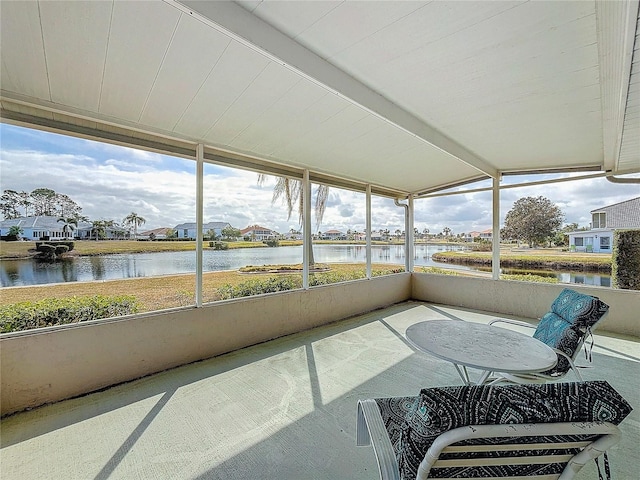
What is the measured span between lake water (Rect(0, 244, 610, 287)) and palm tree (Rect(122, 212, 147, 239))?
0.27m

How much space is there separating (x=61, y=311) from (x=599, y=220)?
7.36 metres

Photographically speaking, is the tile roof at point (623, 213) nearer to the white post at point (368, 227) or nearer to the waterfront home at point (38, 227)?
the white post at point (368, 227)

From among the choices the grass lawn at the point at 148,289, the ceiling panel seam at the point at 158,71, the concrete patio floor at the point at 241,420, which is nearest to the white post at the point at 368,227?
the concrete patio floor at the point at 241,420

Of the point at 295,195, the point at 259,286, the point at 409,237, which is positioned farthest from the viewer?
the point at 409,237

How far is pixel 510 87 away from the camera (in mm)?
2627

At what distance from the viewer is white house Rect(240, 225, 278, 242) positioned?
4.17 meters

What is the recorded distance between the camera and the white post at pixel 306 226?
4.70 meters

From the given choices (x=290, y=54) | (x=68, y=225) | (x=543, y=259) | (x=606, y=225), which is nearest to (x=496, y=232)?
(x=543, y=259)

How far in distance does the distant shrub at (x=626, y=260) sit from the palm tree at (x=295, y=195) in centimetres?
477

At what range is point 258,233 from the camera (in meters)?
4.30

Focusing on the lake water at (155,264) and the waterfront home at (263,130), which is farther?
the lake water at (155,264)

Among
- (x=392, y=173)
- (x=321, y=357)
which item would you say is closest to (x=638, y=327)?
(x=392, y=173)

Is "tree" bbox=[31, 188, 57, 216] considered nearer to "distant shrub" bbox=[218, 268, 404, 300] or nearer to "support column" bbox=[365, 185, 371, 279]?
"distant shrub" bbox=[218, 268, 404, 300]

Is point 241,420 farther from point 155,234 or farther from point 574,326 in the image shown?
point 574,326
